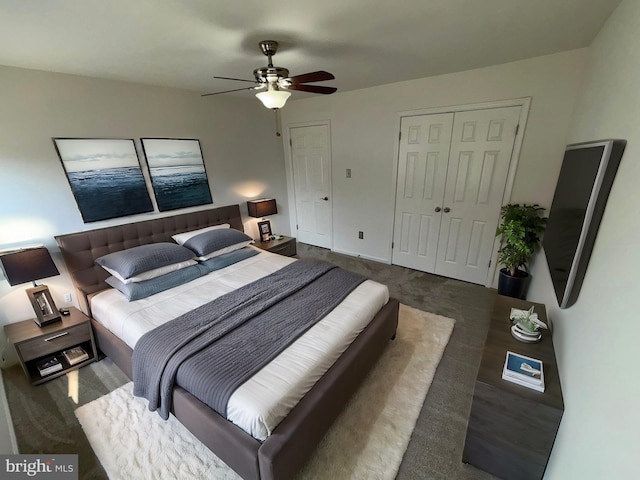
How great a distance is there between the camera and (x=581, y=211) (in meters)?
1.31

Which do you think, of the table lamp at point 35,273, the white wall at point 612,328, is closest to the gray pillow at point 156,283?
the table lamp at point 35,273

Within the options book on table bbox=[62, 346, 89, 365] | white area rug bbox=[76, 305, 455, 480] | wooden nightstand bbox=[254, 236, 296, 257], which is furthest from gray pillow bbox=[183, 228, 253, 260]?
white area rug bbox=[76, 305, 455, 480]

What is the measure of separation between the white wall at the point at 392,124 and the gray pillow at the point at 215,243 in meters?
1.74

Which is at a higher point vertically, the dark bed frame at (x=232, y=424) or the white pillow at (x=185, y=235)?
the white pillow at (x=185, y=235)

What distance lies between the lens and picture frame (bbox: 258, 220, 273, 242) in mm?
4008

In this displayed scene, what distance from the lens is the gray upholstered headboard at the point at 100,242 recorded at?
244 cm

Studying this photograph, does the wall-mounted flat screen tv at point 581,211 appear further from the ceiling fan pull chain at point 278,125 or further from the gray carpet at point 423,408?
the ceiling fan pull chain at point 278,125

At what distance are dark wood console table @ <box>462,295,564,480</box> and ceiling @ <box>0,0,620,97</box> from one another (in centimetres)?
199

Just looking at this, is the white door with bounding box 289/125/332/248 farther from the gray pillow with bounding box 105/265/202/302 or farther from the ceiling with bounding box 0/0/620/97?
the gray pillow with bounding box 105/265/202/302

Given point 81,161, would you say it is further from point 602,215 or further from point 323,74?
point 602,215

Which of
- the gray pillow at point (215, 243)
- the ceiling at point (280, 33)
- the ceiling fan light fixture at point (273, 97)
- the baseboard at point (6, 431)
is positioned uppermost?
the ceiling at point (280, 33)

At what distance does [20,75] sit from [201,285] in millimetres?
2162

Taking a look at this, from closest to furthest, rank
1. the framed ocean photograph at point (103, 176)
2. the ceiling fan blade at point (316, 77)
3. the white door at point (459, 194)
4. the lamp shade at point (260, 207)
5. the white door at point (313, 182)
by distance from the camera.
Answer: the ceiling fan blade at point (316, 77) < the framed ocean photograph at point (103, 176) < the white door at point (459, 194) < the lamp shade at point (260, 207) < the white door at point (313, 182)

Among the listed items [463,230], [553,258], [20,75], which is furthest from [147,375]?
[463,230]
